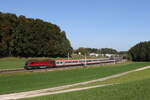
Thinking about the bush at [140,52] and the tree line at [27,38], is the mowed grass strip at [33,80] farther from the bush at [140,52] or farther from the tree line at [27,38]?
the bush at [140,52]

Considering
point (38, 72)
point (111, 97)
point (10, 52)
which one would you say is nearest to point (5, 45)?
point (10, 52)

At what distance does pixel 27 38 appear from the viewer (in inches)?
3467

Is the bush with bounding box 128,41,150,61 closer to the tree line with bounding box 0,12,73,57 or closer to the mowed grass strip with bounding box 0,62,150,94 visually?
the tree line with bounding box 0,12,73,57

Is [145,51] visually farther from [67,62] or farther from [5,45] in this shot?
[5,45]

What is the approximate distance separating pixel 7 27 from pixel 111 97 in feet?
275

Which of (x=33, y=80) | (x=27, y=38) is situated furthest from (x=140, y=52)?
(x=33, y=80)

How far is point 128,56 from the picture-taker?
352ft

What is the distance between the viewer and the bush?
104 metres

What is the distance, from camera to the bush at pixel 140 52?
10410 cm

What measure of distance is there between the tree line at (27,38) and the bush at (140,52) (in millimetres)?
35165

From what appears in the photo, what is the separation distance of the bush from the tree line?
35.2m

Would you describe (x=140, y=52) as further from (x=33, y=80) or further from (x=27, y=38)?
(x=33, y=80)

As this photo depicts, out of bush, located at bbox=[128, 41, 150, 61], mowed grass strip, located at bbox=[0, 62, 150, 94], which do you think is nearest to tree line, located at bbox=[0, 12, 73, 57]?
bush, located at bbox=[128, 41, 150, 61]

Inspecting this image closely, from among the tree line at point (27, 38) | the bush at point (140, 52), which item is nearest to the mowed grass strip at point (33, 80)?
the tree line at point (27, 38)
